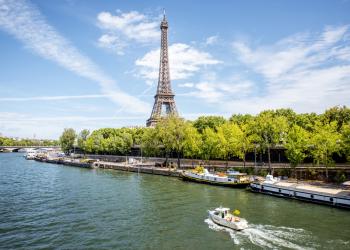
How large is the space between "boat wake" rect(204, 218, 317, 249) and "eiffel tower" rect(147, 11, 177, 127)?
10581 cm

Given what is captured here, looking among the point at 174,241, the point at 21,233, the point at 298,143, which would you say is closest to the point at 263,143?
the point at 298,143

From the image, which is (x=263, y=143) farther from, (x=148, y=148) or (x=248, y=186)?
(x=148, y=148)

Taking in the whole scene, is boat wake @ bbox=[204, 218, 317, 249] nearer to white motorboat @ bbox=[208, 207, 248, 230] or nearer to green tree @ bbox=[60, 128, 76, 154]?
white motorboat @ bbox=[208, 207, 248, 230]

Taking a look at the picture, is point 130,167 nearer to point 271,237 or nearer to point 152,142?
point 152,142

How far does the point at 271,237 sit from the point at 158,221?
13053mm

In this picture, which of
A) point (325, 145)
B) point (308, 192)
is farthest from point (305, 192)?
point (325, 145)

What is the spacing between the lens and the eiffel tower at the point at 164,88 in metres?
138

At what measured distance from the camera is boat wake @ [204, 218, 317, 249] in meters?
29.2

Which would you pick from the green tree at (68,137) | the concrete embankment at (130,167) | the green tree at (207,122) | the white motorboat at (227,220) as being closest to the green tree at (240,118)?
the green tree at (207,122)

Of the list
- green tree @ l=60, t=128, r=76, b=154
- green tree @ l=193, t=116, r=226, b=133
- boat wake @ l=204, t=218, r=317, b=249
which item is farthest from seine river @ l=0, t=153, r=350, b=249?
green tree @ l=60, t=128, r=76, b=154

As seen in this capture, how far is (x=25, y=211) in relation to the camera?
141 ft

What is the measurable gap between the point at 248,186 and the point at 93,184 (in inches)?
1245

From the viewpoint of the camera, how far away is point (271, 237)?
3095 centimetres

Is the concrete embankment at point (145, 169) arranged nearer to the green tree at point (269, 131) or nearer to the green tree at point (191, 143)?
the green tree at point (191, 143)
